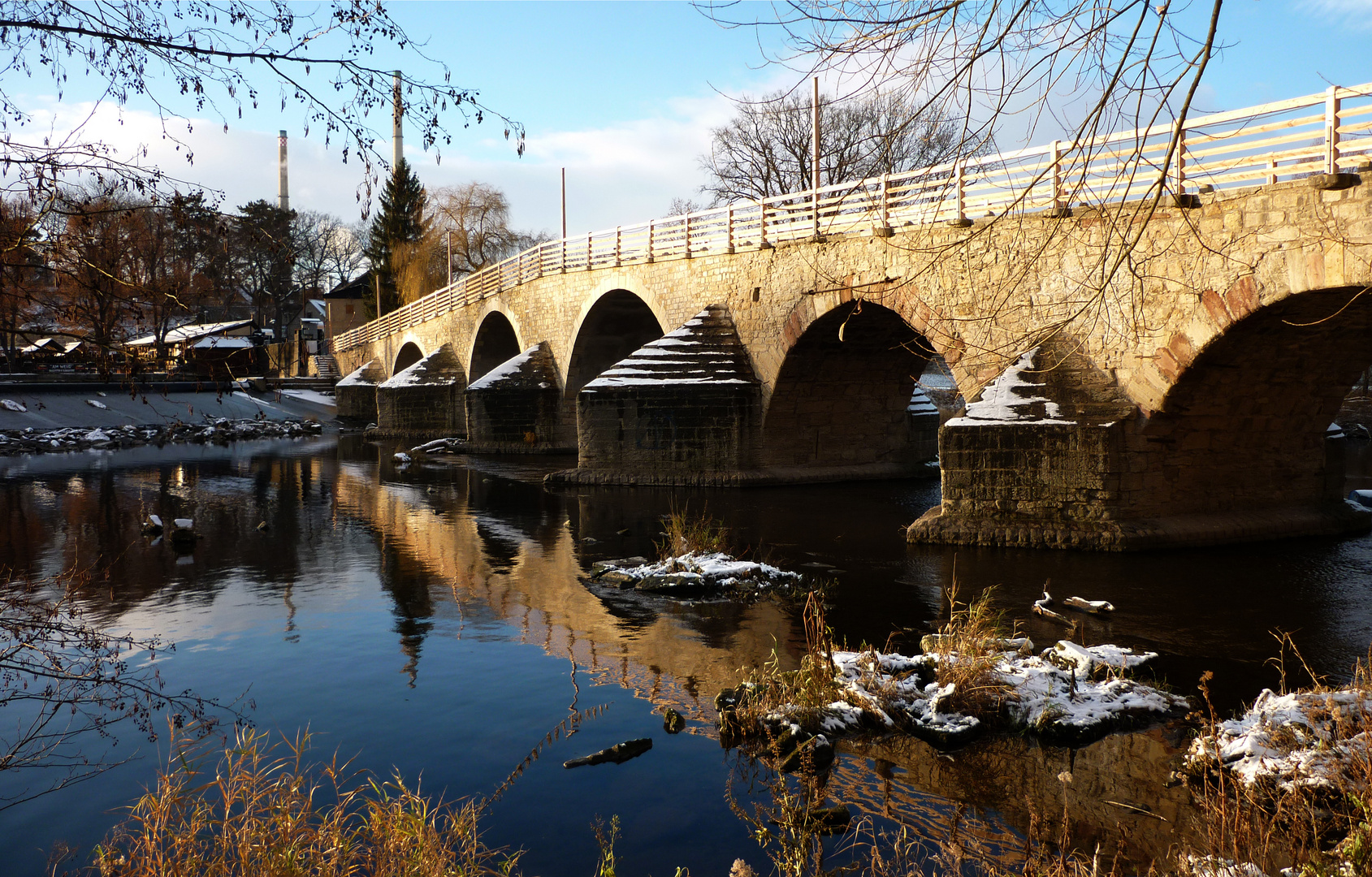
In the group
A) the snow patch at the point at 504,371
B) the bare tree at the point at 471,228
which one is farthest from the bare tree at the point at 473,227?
the snow patch at the point at 504,371

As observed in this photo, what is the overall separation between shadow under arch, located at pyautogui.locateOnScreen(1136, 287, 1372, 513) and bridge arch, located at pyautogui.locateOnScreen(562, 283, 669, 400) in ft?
48.8

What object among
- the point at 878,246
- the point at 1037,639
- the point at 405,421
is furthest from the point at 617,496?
the point at 405,421

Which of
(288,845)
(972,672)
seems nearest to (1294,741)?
(972,672)

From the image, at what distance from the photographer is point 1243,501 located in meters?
12.0

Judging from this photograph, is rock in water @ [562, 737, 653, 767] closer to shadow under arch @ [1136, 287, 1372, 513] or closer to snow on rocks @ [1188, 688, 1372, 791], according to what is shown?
snow on rocks @ [1188, 688, 1372, 791]

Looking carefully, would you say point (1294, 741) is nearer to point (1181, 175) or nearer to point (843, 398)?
point (1181, 175)

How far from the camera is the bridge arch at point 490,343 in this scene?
32.9 meters

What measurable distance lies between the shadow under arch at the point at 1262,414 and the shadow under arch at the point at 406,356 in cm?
3596

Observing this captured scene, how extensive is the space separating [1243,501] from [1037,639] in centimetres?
569

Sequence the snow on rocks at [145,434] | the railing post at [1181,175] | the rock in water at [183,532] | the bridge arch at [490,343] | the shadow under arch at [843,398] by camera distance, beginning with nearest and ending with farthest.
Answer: the railing post at [1181,175] → the rock in water at [183,532] → the shadow under arch at [843,398] → the snow on rocks at [145,434] → the bridge arch at [490,343]

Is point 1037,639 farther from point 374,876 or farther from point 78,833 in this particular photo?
point 78,833

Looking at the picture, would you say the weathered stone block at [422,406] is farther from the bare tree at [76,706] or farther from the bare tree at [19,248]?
the bare tree at [19,248]

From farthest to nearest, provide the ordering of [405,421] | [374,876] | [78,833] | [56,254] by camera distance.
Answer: [405,421], [78,833], [56,254], [374,876]

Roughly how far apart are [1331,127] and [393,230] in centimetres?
5425
